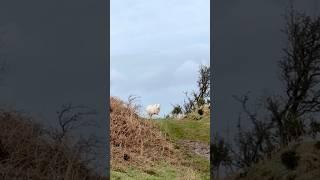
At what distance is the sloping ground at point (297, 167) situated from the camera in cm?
1050

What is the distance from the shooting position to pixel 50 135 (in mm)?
17703

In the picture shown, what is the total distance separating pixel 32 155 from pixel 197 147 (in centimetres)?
2243

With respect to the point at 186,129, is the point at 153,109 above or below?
above

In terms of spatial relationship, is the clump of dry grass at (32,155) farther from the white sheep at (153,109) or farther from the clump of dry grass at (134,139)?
the white sheep at (153,109)

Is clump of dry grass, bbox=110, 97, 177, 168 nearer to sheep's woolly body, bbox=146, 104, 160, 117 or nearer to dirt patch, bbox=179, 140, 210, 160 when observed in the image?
dirt patch, bbox=179, 140, 210, 160

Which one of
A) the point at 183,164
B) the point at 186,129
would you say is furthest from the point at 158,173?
the point at 186,129

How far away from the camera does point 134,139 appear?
35.5 m

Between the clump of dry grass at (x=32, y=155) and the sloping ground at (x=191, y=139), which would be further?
the sloping ground at (x=191, y=139)

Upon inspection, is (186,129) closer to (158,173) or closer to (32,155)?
(158,173)

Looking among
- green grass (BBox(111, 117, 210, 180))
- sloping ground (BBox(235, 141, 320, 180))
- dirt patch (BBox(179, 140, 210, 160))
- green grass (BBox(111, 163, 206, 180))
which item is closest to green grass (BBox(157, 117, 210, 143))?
green grass (BBox(111, 117, 210, 180))

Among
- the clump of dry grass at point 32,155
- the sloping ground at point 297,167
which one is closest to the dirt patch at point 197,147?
the clump of dry grass at point 32,155

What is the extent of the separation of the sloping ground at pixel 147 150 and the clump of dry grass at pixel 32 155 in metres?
14.1

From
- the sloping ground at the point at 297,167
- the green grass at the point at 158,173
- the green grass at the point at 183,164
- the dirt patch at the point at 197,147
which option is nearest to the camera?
the sloping ground at the point at 297,167

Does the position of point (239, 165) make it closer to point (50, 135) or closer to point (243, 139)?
point (243, 139)
